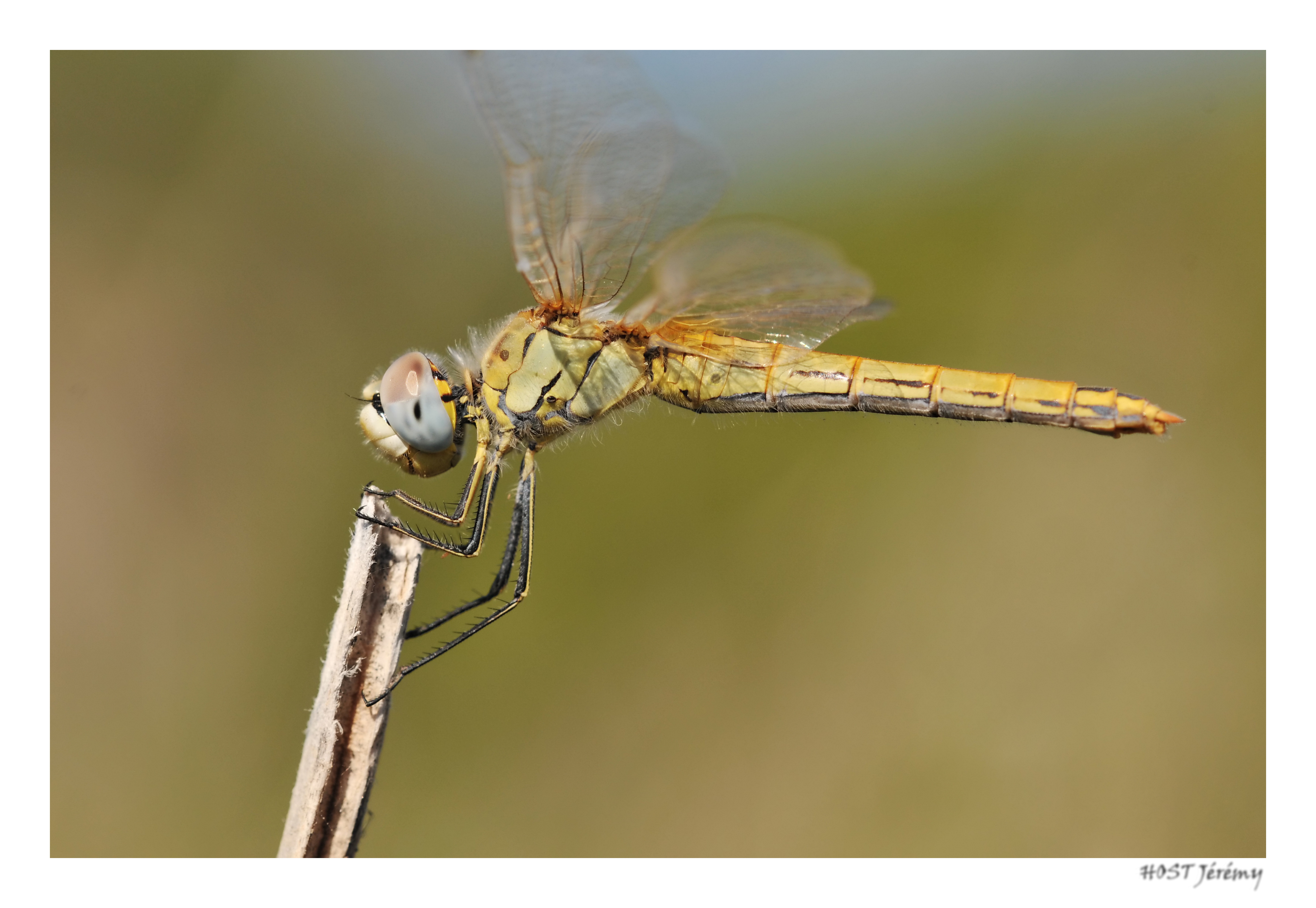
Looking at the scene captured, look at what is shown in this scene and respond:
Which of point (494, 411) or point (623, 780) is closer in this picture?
point (494, 411)

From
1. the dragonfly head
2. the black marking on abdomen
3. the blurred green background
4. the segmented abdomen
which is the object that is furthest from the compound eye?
the blurred green background

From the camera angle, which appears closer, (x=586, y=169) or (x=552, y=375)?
(x=586, y=169)

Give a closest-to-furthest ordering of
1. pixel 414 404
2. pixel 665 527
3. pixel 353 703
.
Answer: pixel 353 703 → pixel 414 404 → pixel 665 527

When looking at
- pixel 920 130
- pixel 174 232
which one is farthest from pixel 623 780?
pixel 920 130

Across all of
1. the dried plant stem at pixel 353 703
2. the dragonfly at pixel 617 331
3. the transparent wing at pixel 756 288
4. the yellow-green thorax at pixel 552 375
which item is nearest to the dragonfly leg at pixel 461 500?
the dragonfly at pixel 617 331

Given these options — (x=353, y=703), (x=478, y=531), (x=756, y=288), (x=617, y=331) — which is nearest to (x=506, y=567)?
(x=478, y=531)

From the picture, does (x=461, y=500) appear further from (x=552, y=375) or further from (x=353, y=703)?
(x=353, y=703)

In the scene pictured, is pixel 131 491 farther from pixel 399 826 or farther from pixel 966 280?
pixel 966 280
